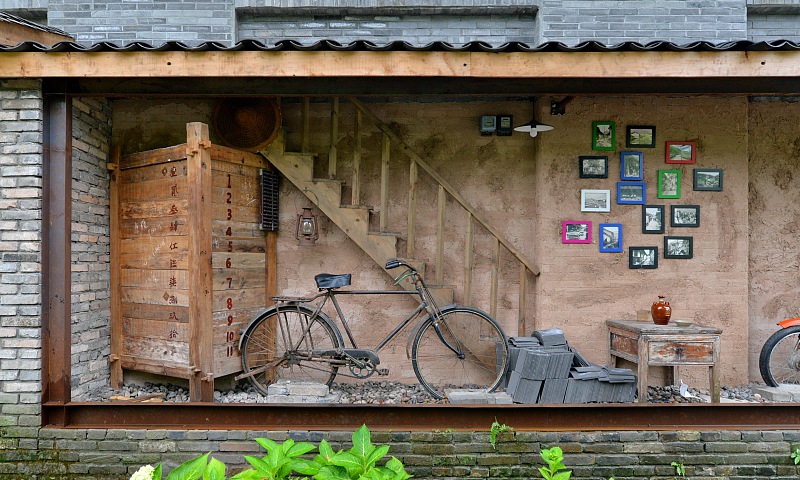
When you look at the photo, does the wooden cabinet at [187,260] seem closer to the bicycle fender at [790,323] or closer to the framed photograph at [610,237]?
the framed photograph at [610,237]

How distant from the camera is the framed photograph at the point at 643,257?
4.86m

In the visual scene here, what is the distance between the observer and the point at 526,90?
3.77 m

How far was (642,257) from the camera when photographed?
486 centimetres

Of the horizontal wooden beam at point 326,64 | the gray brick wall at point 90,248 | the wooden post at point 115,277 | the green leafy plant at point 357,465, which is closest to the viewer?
the green leafy plant at point 357,465

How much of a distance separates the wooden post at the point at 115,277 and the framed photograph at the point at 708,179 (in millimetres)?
5257

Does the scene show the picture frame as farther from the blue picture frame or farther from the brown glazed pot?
the brown glazed pot

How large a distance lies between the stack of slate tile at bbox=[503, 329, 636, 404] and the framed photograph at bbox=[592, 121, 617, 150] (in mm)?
1928

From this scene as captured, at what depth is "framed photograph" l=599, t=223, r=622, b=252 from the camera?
484cm

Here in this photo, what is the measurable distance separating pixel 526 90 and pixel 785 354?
3.59 m

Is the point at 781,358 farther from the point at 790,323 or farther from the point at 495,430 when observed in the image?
the point at 495,430

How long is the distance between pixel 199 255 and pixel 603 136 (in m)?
3.63

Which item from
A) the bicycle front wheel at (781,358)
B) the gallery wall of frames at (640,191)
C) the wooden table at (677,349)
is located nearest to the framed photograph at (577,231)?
the gallery wall of frames at (640,191)

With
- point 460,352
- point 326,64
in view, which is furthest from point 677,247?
point 326,64

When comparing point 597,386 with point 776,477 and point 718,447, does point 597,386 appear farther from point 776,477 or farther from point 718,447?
point 776,477
